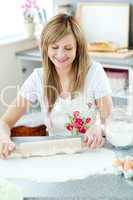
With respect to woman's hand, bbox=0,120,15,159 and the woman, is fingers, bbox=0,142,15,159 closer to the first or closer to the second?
woman's hand, bbox=0,120,15,159

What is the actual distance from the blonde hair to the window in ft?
4.73

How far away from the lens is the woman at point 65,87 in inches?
61.2

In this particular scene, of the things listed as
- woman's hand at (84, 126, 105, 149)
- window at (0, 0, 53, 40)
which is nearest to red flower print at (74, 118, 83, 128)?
woman's hand at (84, 126, 105, 149)

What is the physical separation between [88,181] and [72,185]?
5 centimetres

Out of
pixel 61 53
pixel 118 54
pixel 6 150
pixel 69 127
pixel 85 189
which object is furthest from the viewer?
pixel 118 54

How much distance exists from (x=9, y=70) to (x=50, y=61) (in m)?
1.30

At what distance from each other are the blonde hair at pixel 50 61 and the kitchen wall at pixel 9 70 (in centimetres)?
122

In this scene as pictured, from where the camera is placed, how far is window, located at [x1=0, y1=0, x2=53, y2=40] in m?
3.02

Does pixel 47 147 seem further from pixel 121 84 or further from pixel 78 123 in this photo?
pixel 121 84

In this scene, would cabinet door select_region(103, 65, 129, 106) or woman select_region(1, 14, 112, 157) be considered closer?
woman select_region(1, 14, 112, 157)

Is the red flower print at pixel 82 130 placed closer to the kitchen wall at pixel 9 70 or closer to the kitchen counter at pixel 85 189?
the kitchen counter at pixel 85 189

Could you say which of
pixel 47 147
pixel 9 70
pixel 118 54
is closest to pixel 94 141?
pixel 47 147

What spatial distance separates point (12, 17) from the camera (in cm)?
310

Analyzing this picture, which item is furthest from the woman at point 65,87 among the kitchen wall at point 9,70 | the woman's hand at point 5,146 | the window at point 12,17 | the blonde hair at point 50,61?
the window at point 12,17
